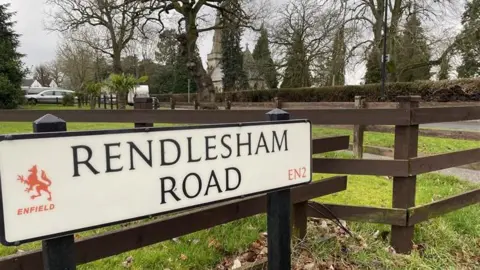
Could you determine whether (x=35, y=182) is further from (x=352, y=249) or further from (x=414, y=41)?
(x=414, y=41)

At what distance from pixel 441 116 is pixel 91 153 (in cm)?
279

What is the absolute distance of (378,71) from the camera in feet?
102

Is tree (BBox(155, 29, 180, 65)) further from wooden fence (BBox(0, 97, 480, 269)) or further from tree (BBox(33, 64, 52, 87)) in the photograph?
wooden fence (BBox(0, 97, 480, 269))

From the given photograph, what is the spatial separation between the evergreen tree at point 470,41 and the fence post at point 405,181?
72.7 ft

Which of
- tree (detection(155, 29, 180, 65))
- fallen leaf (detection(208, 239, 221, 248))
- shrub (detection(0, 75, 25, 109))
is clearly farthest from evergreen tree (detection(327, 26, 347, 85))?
tree (detection(155, 29, 180, 65))

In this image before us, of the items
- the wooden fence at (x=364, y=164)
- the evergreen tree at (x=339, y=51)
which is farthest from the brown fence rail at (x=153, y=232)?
the evergreen tree at (x=339, y=51)

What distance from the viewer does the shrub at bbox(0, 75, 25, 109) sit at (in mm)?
20752

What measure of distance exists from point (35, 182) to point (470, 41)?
974 inches

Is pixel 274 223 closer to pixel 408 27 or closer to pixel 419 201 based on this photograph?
pixel 419 201

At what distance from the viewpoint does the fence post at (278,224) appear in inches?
70.1

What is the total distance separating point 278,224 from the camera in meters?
1.79

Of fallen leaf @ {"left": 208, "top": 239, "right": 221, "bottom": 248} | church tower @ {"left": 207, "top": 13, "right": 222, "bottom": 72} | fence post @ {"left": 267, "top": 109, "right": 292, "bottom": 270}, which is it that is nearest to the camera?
fence post @ {"left": 267, "top": 109, "right": 292, "bottom": 270}

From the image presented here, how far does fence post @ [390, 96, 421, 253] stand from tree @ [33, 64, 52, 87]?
229 ft

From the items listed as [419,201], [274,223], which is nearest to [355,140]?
[419,201]
